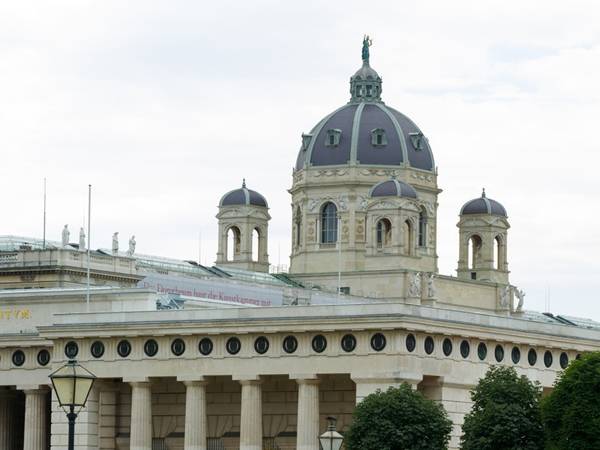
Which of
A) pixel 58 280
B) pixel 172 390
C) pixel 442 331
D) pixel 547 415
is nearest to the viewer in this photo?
pixel 547 415

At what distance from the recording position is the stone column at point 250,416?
135250 mm

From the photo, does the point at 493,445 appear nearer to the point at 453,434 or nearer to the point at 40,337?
the point at 453,434

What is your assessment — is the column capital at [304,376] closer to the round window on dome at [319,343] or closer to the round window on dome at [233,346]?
the round window on dome at [319,343]

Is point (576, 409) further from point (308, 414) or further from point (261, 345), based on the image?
point (261, 345)

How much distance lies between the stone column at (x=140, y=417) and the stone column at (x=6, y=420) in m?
16.0

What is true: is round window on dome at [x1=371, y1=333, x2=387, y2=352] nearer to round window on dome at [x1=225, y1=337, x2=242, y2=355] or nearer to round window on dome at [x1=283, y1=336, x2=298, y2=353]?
round window on dome at [x1=283, y1=336, x2=298, y2=353]

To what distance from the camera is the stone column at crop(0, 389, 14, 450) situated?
153m

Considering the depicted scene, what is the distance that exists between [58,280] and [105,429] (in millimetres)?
23859

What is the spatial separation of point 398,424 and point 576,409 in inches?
393

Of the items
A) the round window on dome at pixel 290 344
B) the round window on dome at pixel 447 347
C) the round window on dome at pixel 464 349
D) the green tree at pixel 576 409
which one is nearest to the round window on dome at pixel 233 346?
the round window on dome at pixel 290 344

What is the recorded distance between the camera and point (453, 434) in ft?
438

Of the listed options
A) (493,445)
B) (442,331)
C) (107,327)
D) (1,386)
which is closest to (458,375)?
(442,331)

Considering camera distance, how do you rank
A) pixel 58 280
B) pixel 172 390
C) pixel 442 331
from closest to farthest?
pixel 442 331, pixel 172 390, pixel 58 280

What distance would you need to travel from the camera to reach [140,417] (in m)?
139
